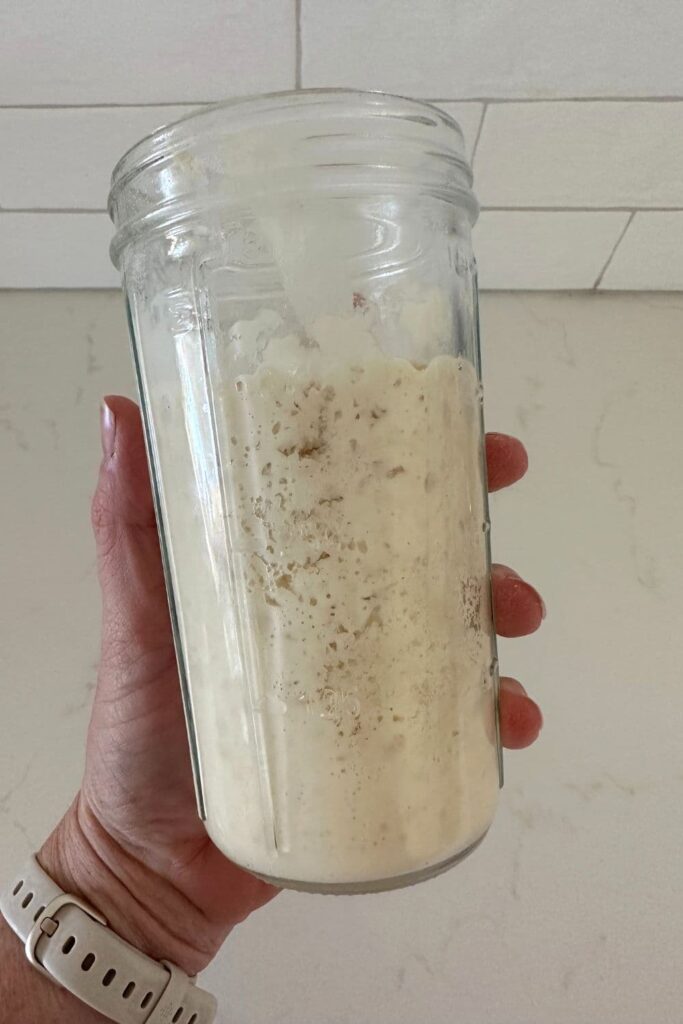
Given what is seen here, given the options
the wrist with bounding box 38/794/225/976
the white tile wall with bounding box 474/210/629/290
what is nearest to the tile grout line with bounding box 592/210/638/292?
the white tile wall with bounding box 474/210/629/290

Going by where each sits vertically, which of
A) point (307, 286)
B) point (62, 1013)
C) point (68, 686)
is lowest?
point (62, 1013)

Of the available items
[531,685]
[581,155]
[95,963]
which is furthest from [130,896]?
[581,155]

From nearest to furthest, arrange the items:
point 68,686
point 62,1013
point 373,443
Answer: point 373,443, point 62,1013, point 68,686

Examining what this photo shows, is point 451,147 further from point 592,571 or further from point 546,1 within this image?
point 592,571

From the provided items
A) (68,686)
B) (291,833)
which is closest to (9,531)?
(68,686)

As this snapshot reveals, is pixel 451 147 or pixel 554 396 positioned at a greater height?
pixel 451 147

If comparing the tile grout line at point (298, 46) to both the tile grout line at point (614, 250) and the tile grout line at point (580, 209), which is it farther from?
the tile grout line at point (614, 250)

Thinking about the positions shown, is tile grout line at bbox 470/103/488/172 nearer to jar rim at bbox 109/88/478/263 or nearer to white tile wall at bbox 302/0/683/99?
white tile wall at bbox 302/0/683/99
